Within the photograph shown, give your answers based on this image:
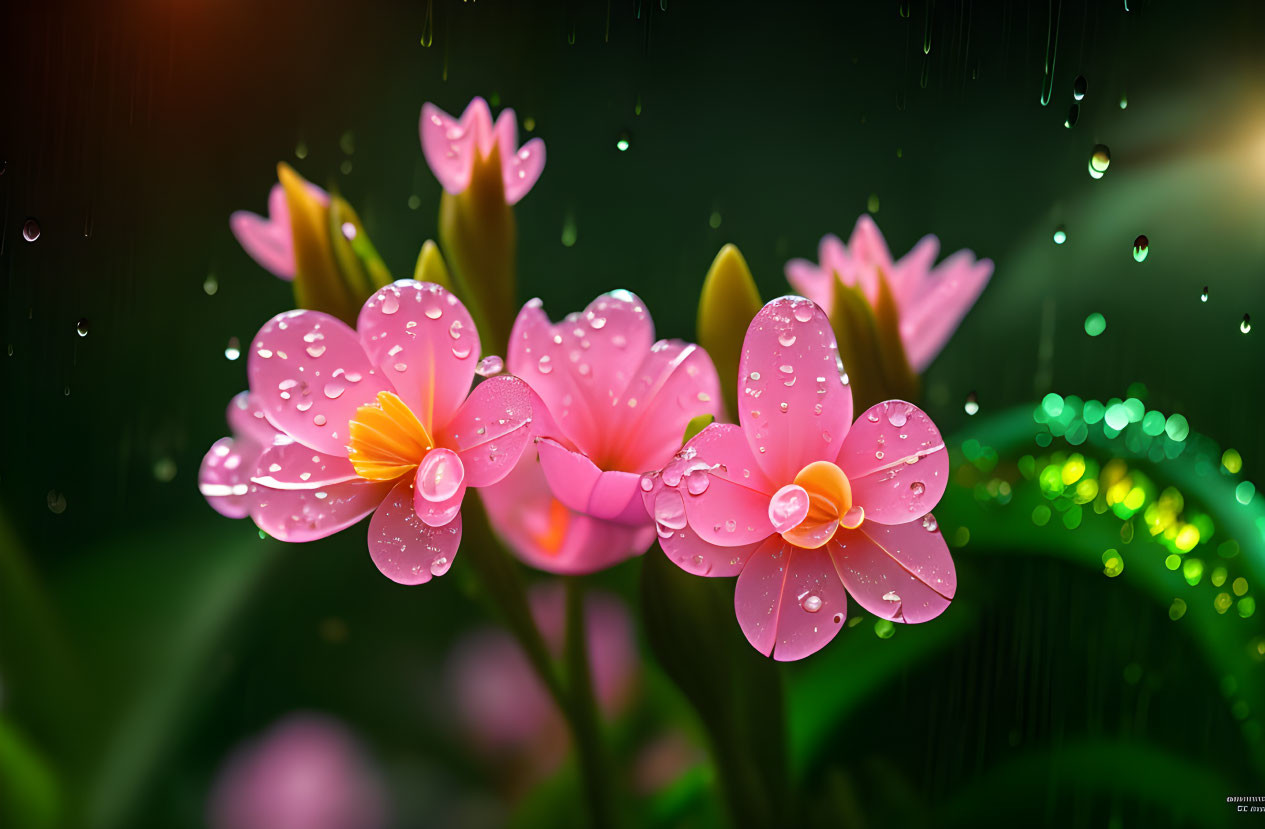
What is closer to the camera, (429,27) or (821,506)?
(821,506)

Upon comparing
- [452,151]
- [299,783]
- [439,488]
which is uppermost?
[452,151]

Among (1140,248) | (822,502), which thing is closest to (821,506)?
(822,502)

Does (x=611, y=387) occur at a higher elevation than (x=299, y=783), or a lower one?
higher

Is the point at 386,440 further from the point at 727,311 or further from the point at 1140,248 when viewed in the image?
the point at 1140,248

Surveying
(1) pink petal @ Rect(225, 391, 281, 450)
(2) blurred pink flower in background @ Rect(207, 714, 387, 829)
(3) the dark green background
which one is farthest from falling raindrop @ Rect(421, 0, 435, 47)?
(2) blurred pink flower in background @ Rect(207, 714, 387, 829)

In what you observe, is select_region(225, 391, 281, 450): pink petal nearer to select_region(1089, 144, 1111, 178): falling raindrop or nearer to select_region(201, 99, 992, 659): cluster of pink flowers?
select_region(201, 99, 992, 659): cluster of pink flowers

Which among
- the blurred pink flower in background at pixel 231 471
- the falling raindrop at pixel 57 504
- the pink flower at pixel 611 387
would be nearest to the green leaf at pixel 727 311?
the pink flower at pixel 611 387
